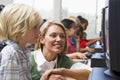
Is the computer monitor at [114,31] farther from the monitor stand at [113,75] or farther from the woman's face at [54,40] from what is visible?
the woman's face at [54,40]

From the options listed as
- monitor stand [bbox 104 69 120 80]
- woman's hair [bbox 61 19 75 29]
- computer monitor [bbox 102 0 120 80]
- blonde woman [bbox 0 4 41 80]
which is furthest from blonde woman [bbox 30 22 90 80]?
woman's hair [bbox 61 19 75 29]

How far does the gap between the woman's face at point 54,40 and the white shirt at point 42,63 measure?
62mm

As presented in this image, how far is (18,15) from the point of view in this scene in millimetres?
1137

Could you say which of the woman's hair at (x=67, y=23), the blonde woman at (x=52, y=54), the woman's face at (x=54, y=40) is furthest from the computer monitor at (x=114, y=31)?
the woman's hair at (x=67, y=23)

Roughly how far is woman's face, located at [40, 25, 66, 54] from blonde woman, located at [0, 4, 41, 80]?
0.41 metres

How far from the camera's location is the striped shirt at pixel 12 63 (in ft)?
3.46

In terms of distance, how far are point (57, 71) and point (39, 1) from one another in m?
4.43

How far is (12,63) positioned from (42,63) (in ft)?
1.59

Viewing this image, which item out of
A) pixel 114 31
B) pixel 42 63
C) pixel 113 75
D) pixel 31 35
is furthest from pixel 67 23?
pixel 114 31

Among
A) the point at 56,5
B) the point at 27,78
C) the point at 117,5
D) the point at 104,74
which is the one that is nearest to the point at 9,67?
the point at 27,78

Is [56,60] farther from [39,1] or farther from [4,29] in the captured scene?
[39,1]

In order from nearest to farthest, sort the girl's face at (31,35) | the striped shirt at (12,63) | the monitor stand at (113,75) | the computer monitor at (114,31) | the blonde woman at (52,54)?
the computer monitor at (114,31)
the monitor stand at (113,75)
the striped shirt at (12,63)
the girl's face at (31,35)
the blonde woman at (52,54)

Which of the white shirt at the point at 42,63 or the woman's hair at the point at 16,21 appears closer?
the woman's hair at the point at 16,21

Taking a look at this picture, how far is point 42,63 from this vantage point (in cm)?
154
